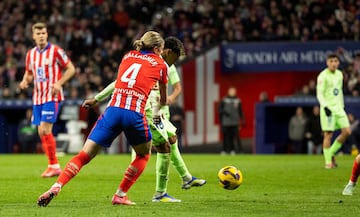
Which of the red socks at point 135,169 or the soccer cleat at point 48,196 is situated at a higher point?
→ the red socks at point 135,169

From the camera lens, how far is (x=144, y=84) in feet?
33.9

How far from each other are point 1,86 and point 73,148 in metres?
3.53

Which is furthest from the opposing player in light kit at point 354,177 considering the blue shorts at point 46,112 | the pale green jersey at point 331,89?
the pale green jersey at point 331,89

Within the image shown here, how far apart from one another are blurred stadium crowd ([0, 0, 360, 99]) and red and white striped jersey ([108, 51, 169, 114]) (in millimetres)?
17649

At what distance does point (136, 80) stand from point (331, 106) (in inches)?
359

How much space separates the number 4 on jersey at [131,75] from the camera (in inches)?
406

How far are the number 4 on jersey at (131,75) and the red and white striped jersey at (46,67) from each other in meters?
5.95

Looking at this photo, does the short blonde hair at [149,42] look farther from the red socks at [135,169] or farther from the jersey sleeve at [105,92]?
the red socks at [135,169]

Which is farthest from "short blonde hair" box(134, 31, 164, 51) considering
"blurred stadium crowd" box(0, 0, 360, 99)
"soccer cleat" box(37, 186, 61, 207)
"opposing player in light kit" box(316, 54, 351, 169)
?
"blurred stadium crowd" box(0, 0, 360, 99)

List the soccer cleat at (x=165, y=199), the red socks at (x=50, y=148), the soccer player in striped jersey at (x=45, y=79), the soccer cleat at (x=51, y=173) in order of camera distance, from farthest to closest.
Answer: the soccer player in striped jersey at (x=45, y=79) → the red socks at (x=50, y=148) → the soccer cleat at (x=51, y=173) → the soccer cleat at (x=165, y=199)

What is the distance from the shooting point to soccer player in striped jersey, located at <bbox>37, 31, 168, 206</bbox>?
10234 mm

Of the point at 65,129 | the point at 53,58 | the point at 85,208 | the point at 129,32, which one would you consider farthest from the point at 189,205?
the point at 129,32

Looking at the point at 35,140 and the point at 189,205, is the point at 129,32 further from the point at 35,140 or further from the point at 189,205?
the point at 189,205

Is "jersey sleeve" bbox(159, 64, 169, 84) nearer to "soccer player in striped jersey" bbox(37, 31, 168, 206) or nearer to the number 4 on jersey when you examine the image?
"soccer player in striped jersey" bbox(37, 31, 168, 206)
